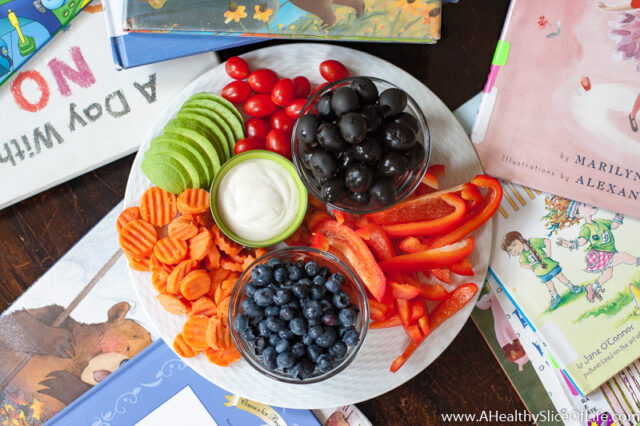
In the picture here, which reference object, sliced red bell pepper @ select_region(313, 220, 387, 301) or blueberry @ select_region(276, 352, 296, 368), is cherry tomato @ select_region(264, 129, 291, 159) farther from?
blueberry @ select_region(276, 352, 296, 368)

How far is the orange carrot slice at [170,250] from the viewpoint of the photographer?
1.11 metres

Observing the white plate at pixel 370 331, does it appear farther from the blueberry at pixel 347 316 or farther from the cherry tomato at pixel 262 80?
the blueberry at pixel 347 316

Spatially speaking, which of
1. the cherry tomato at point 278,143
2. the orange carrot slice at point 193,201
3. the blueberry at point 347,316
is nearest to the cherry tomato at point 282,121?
the cherry tomato at point 278,143

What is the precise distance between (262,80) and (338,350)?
0.63m

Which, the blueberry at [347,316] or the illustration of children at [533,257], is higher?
the blueberry at [347,316]

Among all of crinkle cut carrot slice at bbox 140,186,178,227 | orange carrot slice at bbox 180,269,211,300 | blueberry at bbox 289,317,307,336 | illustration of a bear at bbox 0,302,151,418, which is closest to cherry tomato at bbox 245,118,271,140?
crinkle cut carrot slice at bbox 140,186,178,227

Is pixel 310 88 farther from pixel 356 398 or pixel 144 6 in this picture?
pixel 356 398

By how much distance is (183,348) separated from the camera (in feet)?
3.62

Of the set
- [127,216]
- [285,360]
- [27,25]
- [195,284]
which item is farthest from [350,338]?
[27,25]

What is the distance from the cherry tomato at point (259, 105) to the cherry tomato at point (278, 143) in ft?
0.16

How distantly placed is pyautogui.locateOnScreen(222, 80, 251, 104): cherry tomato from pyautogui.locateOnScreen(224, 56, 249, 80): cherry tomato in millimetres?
Result: 18

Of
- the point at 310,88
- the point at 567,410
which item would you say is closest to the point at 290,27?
the point at 310,88

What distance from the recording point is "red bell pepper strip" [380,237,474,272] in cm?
108

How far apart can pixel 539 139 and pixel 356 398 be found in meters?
0.78
